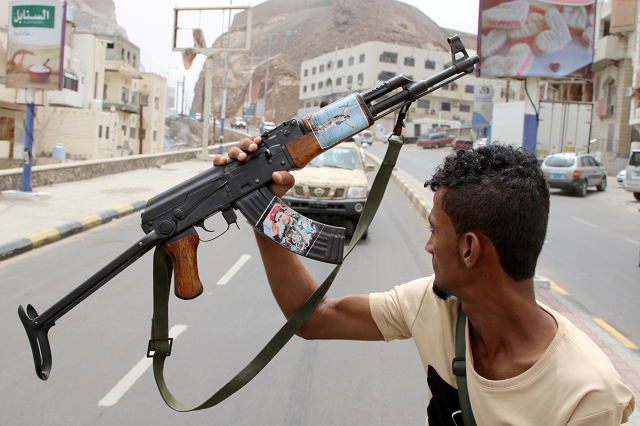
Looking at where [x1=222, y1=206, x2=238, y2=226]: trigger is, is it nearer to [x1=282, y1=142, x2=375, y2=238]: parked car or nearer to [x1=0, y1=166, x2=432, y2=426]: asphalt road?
[x1=0, y1=166, x2=432, y2=426]: asphalt road

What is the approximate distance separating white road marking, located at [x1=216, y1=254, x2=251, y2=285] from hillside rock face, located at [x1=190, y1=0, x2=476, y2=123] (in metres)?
82.8

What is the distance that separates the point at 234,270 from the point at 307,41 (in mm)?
115965

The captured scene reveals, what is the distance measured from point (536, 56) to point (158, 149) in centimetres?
3956

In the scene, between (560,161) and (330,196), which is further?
(560,161)

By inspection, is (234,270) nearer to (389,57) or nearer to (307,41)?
(389,57)

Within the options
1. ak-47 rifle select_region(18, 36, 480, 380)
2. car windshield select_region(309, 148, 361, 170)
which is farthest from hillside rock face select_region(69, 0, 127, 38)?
ak-47 rifle select_region(18, 36, 480, 380)

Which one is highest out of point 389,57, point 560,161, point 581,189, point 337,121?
point 389,57

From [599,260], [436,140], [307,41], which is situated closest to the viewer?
[599,260]

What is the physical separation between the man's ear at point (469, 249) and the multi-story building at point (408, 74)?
64880 mm

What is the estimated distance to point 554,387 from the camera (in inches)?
46.6

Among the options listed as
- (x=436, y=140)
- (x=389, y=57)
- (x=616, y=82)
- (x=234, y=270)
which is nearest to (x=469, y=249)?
(x=234, y=270)

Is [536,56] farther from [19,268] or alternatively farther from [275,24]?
[275,24]

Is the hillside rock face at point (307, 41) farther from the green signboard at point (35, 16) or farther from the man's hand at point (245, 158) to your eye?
the man's hand at point (245, 158)

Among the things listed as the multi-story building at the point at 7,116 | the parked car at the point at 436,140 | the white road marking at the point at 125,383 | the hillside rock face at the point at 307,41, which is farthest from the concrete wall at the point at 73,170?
the hillside rock face at the point at 307,41
